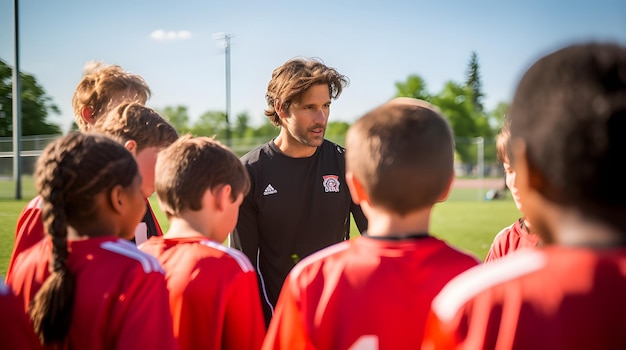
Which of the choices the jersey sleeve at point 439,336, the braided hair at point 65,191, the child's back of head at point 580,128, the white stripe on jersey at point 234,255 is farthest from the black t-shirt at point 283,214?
the child's back of head at point 580,128

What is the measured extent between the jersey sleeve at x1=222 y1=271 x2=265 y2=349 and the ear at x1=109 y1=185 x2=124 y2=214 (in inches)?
20.9

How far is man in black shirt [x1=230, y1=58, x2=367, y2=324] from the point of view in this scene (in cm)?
359

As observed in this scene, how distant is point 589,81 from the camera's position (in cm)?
112

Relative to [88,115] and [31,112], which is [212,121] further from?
[88,115]

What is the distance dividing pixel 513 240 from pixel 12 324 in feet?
7.77

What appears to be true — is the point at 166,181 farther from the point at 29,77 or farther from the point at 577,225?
the point at 29,77

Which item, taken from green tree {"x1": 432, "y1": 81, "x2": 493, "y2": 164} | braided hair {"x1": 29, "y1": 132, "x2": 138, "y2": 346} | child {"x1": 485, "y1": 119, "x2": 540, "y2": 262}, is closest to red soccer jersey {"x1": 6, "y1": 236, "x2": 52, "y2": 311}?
braided hair {"x1": 29, "y1": 132, "x2": 138, "y2": 346}

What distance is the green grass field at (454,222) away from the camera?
36.9 feet

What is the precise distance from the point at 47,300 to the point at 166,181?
708 millimetres

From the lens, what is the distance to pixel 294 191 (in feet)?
12.0

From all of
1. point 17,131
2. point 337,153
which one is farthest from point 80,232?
point 17,131

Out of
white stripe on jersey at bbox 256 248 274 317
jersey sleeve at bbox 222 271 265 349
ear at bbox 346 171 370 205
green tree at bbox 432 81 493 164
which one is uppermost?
green tree at bbox 432 81 493 164

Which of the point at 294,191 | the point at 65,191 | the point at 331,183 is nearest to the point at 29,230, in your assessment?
the point at 65,191

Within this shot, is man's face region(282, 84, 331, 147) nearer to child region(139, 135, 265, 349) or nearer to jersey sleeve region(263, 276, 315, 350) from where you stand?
child region(139, 135, 265, 349)
